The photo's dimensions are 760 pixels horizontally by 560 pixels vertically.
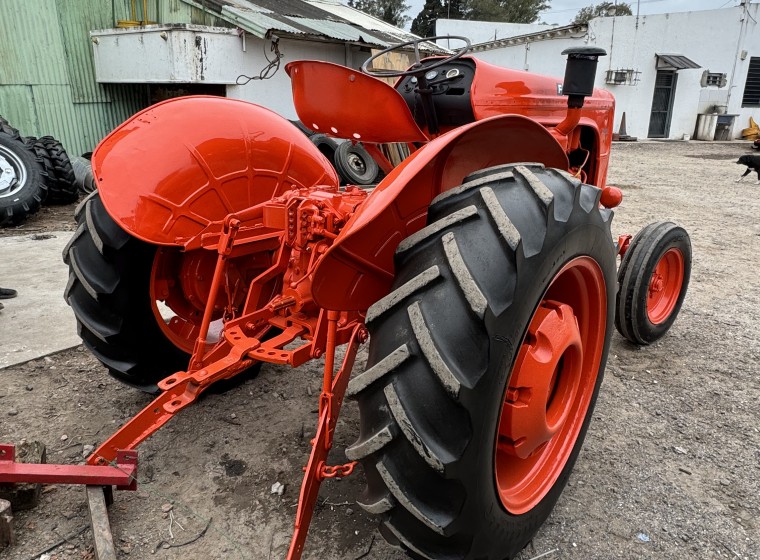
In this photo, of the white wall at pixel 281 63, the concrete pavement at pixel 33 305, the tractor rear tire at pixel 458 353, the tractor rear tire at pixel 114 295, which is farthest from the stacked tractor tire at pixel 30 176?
the tractor rear tire at pixel 458 353

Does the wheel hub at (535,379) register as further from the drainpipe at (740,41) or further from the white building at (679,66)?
the drainpipe at (740,41)

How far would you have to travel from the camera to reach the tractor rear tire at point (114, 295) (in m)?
2.19

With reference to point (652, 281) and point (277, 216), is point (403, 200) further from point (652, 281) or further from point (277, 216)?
point (652, 281)

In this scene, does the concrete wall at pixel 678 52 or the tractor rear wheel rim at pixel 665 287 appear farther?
the concrete wall at pixel 678 52

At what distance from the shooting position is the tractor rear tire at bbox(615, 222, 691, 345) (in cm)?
324

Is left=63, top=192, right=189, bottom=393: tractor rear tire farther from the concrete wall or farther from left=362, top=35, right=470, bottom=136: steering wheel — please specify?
the concrete wall

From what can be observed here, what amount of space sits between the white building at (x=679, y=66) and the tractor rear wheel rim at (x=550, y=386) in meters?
21.2

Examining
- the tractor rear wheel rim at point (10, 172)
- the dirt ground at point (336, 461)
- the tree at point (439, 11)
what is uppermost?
the tree at point (439, 11)

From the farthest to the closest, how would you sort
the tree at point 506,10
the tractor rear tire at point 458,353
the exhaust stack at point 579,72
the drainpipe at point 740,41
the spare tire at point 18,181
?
1. the tree at point 506,10
2. the drainpipe at point 740,41
3. the spare tire at point 18,181
4. the exhaust stack at point 579,72
5. the tractor rear tire at point 458,353

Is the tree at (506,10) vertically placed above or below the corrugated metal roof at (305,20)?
above

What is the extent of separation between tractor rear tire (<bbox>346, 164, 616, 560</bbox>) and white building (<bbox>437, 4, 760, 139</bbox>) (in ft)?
71.0

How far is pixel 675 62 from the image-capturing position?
69.3ft

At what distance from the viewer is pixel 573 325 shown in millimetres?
1799

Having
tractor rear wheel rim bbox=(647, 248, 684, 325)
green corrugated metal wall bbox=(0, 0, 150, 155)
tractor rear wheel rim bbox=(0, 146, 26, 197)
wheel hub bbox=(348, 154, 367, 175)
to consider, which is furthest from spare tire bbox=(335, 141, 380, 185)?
tractor rear wheel rim bbox=(647, 248, 684, 325)
